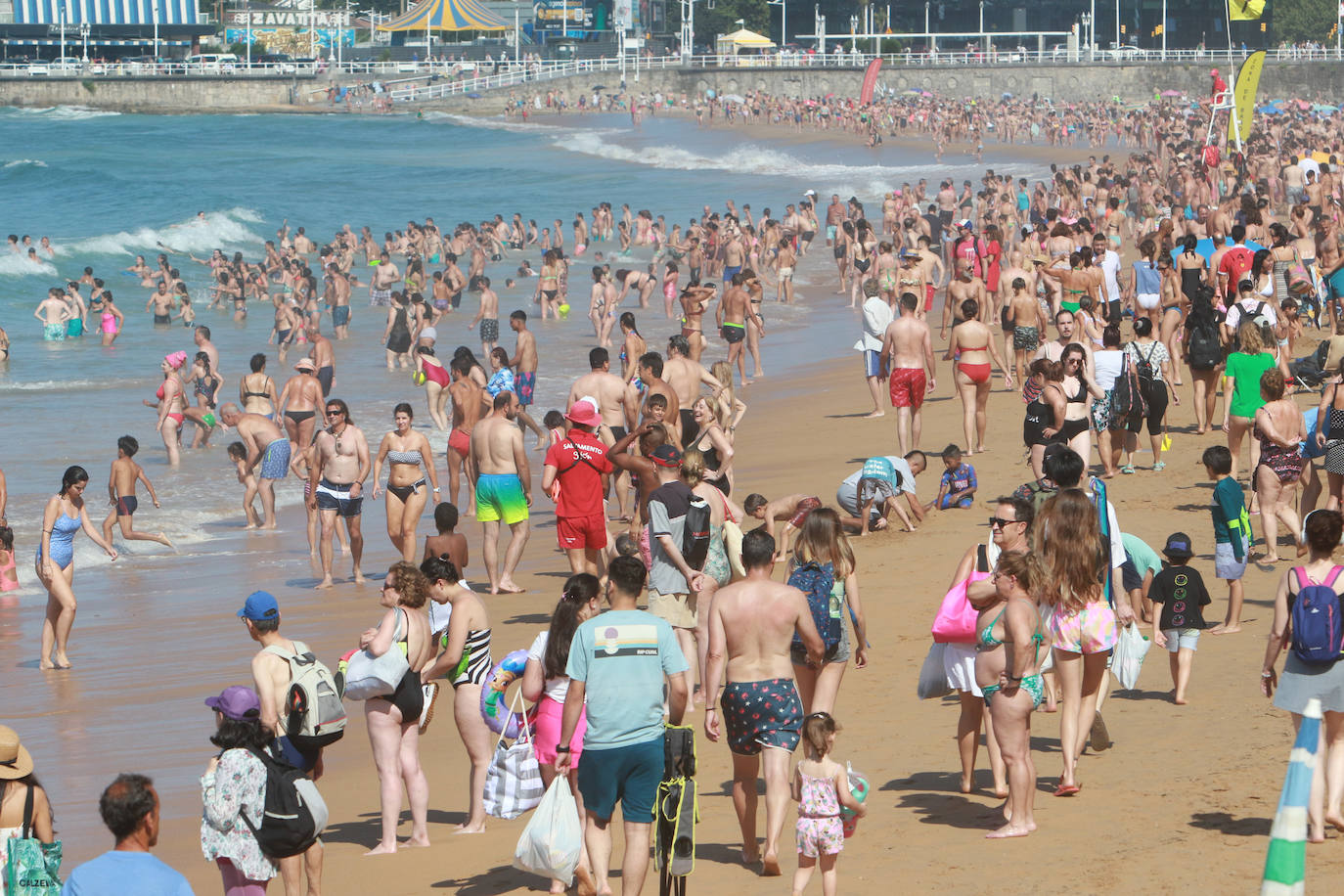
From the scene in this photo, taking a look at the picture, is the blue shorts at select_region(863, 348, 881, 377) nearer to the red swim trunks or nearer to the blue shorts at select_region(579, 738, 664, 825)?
the red swim trunks

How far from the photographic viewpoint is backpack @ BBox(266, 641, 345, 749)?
5.39 meters

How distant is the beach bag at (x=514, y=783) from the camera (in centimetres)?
561

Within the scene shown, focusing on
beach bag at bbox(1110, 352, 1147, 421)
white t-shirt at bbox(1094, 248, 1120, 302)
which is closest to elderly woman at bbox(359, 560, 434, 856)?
beach bag at bbox(1110, 352, 1147, 421)

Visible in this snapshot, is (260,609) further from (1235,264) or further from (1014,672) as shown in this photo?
(1235,264)

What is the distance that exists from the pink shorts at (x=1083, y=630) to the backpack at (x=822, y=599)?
0.86m

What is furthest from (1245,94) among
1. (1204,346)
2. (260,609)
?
(260,609)

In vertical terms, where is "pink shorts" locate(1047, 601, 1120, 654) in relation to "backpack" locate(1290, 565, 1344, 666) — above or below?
below

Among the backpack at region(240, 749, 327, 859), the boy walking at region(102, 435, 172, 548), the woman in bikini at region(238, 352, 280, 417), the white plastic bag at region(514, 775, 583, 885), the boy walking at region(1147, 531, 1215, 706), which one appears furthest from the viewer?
the woman in bikini at region(238, 352, 280, 417)

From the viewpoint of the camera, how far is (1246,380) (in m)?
10.5

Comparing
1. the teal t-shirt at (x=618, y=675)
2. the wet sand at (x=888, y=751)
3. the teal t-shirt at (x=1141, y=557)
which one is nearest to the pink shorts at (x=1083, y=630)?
the wet sand at (x=888, y=751)

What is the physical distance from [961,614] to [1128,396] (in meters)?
5.70

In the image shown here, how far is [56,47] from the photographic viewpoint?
8331 cm

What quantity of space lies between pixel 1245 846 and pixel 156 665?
6291 mm

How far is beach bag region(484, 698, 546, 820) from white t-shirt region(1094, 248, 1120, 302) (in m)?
11.0
